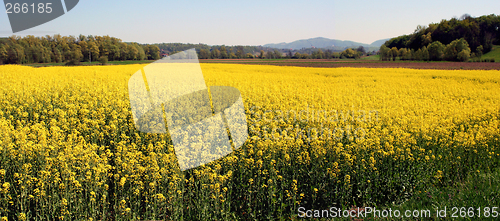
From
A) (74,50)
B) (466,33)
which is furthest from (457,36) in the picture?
(74,50)

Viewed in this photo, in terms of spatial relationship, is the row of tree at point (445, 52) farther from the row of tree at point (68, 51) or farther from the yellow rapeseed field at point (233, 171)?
the yellow rapeseed field at point (233, 171)

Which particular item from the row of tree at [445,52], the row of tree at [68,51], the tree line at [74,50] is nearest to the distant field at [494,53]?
the row of tree at [445,52]

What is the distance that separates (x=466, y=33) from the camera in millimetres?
79250

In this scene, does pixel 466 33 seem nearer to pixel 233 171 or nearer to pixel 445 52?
pixel 445 52

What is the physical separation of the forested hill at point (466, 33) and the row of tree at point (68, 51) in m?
76.2

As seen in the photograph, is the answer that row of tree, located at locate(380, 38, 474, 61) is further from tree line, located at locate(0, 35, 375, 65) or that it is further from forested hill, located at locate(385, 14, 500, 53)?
tree line, located at locate(0, 35, 375, 65)

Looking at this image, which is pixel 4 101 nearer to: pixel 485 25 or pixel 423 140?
pixel 423 140

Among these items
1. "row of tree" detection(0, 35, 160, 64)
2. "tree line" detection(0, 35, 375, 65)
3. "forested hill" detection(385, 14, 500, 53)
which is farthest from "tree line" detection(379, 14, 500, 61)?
"row of tree" detection(0, 35, 160, 64)

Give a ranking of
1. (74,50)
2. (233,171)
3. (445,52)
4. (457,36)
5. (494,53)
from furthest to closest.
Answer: (457,36) → (494,53) → (74,50) → (445,52) → (233,171)

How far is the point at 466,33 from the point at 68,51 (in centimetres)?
10727

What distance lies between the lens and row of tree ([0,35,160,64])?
68.4 m

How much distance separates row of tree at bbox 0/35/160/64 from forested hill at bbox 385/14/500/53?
76191 mm

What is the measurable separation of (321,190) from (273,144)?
1.33 m

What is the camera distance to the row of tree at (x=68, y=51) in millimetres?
68375
